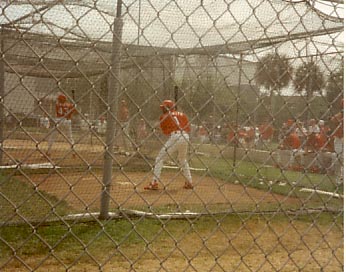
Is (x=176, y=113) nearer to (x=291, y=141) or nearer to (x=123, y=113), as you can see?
(x=123, y=113)

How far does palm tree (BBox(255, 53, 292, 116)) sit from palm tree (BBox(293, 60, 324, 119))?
0.27 feet

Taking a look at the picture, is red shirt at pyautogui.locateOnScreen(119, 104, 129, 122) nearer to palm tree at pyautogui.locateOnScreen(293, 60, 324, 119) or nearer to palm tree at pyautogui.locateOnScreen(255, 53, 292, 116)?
palm tree at pyautogui.locateOnScreen(255, 53, 292, 116)

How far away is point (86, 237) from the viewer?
470 cm

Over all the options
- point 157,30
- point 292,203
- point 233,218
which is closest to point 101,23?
point 157,30

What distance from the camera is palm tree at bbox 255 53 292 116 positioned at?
2727 millimetres

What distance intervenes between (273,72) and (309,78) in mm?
449

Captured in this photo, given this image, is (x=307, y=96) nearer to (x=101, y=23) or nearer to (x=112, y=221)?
(x=101, y=23)

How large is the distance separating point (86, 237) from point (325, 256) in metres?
2.52

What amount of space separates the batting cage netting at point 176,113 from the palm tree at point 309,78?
0.03ft

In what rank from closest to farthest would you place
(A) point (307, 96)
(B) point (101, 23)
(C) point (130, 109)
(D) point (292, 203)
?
1. (A) point (307, 96)
2. (B) point (101, 23)
3. (C) point (130, 109)
4. (D) point (292, 203)

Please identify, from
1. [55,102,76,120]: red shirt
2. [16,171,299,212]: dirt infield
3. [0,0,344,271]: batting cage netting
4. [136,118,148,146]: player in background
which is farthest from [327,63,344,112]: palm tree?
[16,171,299,212]: dirt infield

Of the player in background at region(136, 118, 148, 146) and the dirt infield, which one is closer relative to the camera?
the player in background at region(136, 118, 148, 146)

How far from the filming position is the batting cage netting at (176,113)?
2.80 meters

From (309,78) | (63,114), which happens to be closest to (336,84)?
(309,78)
